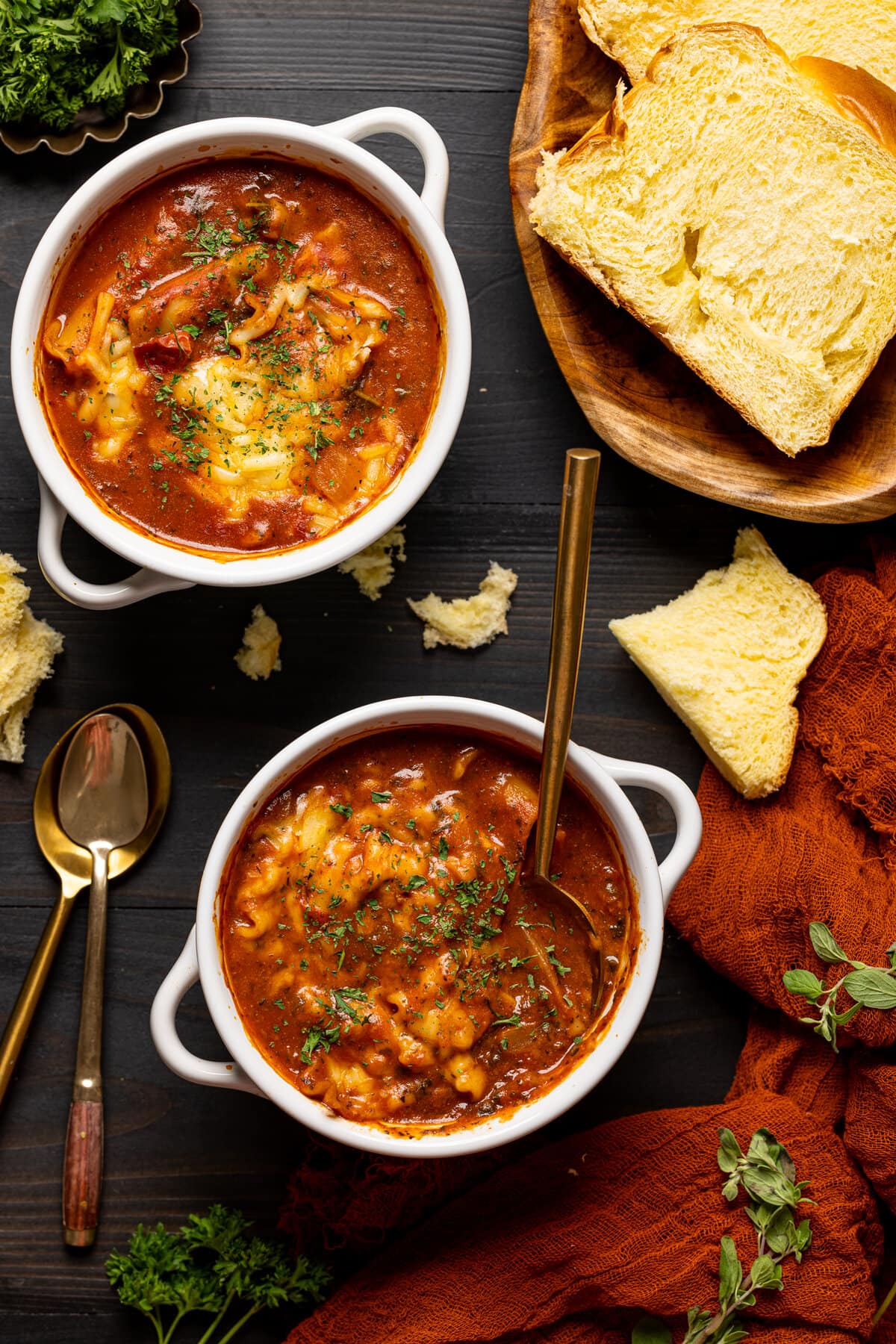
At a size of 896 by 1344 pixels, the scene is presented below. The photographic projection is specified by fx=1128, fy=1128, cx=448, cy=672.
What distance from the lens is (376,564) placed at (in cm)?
295

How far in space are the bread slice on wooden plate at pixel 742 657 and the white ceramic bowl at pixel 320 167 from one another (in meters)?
0.76

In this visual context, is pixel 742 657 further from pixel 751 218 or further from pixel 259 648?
pixel 259 648

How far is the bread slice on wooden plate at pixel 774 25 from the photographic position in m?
2.68

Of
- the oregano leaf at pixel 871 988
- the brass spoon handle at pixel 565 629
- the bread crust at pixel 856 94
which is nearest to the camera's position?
the brass spoon handle at pixel 565 629

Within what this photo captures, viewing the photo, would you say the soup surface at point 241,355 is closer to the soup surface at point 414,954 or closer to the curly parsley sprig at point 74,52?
the curly parsley sprig at point 74,52

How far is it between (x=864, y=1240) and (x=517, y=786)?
1529 mm

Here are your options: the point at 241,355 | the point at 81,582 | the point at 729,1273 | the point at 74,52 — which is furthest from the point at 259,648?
the point at 729,1273

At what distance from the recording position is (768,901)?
289 cm

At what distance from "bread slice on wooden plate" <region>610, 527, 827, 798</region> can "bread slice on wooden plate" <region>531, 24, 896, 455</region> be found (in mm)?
382

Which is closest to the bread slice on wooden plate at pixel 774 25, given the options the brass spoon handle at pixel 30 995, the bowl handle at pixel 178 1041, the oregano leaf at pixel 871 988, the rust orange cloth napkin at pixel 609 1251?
the oregano leaf at pixel 871 988

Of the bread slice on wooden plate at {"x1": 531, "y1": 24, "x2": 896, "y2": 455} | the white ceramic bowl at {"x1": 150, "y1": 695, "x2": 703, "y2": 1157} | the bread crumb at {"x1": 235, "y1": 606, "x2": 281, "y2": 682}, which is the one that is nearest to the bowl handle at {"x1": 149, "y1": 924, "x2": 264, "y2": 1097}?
the white ceramic bowl at {"x1": 150, "y1": 695, "x2": 703, "y2": 1157}

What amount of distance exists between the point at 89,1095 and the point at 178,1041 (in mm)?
598

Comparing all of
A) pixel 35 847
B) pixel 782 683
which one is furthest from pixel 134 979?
pixel 782 683

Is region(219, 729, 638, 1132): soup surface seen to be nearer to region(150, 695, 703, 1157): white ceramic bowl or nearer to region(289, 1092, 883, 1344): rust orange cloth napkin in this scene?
region(150, 695, 703, 1157): white ceramic bowl
